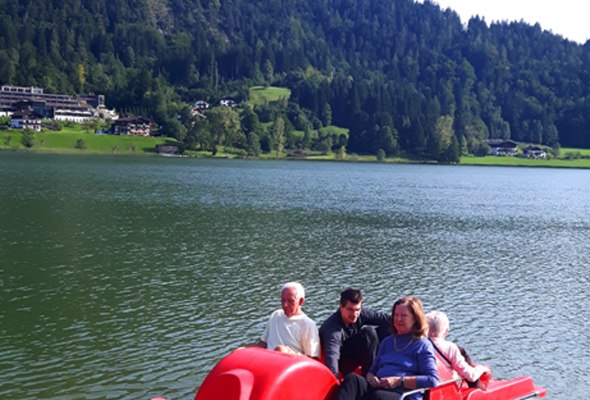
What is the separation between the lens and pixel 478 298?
27438 millimetres

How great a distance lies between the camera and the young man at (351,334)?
448 inches

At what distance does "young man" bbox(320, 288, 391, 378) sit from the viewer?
1138 centimetres

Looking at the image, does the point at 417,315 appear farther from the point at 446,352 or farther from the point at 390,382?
the point at 446,352

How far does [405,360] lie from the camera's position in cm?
1077

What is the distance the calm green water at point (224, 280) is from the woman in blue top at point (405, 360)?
6343mm

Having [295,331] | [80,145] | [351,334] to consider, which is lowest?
[80,145]

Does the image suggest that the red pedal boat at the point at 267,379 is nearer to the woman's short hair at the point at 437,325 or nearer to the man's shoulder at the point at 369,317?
the woman's short hair at the point at 437,325

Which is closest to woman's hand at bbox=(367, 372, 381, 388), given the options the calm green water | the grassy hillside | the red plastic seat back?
the red plastic seat back

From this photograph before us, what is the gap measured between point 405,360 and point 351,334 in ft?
4.51

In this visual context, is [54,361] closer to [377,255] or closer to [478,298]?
[478,298]

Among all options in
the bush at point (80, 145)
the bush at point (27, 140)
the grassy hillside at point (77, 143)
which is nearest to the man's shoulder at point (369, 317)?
the grassy hillside at point (77, 143)

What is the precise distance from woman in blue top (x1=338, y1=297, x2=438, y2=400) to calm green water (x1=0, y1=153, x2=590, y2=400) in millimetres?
6343

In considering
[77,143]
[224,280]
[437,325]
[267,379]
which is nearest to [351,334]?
[437,325]

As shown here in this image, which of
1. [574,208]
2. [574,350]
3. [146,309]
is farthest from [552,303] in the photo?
[574,208]
